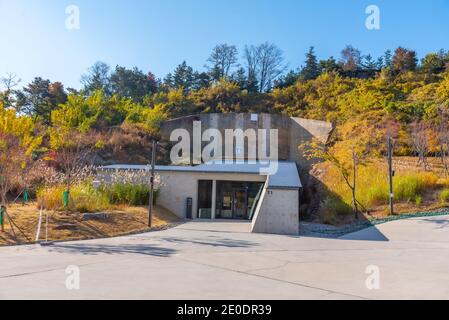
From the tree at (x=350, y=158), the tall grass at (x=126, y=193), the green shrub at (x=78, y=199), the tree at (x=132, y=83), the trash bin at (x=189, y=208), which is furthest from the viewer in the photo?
the tree at (x=132, y=83)

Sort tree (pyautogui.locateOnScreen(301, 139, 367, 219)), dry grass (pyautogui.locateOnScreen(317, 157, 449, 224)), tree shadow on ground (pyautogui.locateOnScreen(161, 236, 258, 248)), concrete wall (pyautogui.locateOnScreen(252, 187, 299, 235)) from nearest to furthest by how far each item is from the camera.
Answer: tree shadow on ground (pyautogui.locateOnScreen(161, 236, 258, 248)) → concrete wall (pyautogui.locateOnScreen(252, 187, 299, 235)) → dry grass (pyautogui.locateOnScreen(317, 157, 449, 224)) → tree (pyautogui.locateOnScreen(301, 139, 367, 219))

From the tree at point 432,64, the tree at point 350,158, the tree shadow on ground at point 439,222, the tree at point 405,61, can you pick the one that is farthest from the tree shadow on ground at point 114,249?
the tree at point 405,61

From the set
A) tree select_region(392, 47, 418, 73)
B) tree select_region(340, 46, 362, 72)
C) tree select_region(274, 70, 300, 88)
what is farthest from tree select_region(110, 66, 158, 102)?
tree select_region(392, 47, 418, 73)

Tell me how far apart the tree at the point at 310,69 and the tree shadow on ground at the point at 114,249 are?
45.1 meters

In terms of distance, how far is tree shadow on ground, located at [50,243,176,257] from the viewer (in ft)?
31.6

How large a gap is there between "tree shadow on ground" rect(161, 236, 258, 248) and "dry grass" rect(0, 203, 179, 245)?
2688mm

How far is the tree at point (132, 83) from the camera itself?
2152 inches

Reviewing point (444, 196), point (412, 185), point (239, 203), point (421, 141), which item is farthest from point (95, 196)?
point (421, 141)

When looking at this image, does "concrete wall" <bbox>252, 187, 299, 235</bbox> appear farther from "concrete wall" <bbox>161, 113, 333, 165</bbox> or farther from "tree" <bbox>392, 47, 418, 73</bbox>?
"tree" <bbox>392, 47, 418, 73</bbox>

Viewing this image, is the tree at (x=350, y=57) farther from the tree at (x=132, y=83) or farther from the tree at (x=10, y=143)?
the tree at (x=10, y=143)

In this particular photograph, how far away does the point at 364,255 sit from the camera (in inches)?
384

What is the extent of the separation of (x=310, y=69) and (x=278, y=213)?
137ft

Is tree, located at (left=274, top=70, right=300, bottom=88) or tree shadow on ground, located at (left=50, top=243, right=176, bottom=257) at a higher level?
tree, located at (left=274, top=70, right=300, bottom=88)

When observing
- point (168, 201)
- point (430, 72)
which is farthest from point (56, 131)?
point (430, 72)
